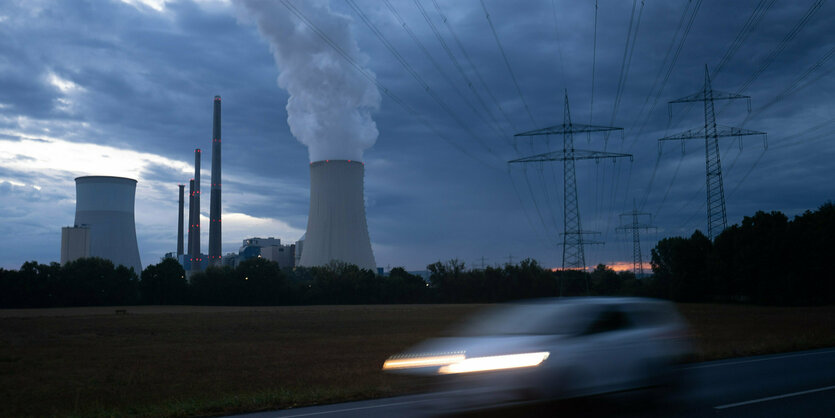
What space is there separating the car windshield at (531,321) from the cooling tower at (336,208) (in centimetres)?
4489

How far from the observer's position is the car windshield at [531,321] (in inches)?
281

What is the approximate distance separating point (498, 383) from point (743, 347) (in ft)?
42.4

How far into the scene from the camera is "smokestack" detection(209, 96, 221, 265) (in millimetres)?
90625

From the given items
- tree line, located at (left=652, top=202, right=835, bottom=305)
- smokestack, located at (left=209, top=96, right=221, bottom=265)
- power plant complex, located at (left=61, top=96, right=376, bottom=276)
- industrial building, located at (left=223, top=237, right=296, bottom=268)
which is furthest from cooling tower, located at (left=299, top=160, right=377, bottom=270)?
industrial building, located at (left=223, top=237, right=296, bottom=268)

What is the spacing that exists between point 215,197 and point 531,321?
91.8 meters

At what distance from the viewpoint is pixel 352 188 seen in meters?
52.9

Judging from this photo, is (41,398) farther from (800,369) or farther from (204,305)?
(204,305)

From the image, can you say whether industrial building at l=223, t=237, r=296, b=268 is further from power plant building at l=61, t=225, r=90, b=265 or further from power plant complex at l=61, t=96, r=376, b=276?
power plant building at l=61, t=225, r=90, b=265

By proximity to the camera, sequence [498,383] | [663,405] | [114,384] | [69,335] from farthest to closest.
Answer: [69,335] < [114,384] < [663,405] < [498,383]

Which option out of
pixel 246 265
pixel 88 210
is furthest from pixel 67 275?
pixel 246 265

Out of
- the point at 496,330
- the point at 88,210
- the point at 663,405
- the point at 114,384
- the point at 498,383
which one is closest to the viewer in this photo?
the point at 498,383

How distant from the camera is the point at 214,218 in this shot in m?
96.6

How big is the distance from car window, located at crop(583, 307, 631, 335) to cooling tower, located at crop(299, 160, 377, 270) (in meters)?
45.2

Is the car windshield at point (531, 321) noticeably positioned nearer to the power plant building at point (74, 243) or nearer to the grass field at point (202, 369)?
the grass field at point (202, 369)
